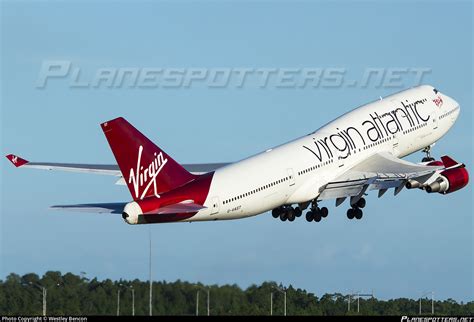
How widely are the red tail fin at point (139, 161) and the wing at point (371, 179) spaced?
1195 cm

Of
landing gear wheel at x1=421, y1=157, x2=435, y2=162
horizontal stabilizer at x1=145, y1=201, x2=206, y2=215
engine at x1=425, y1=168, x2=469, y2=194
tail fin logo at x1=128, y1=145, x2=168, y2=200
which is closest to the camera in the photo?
horizontal stabilizer at x1=145, y1=201, x2=206, y2=215

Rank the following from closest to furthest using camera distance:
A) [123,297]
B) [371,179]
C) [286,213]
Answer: [123,297]
[371,179]
[286,213]

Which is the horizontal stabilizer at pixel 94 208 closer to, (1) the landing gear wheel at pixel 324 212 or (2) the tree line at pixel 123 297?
(2) the tree line at pixel 123 297

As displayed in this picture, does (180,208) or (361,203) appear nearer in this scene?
(180,208)

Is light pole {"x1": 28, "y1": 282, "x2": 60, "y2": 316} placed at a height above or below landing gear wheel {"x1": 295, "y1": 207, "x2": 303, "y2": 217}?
below

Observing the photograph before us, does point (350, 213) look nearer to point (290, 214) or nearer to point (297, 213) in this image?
point (297, 213)

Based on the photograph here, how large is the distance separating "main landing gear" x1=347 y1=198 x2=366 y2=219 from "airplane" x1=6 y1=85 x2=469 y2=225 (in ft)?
0.18

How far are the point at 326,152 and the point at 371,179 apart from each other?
2.77 m

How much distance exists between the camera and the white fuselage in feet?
204

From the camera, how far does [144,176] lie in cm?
5875

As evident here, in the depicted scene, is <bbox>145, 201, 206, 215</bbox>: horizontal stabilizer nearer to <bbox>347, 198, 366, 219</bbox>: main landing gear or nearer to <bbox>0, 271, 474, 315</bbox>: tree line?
<bbox>0, 271, 474, 315</bbox>: tree line

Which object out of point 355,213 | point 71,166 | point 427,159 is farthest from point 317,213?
point 71,166

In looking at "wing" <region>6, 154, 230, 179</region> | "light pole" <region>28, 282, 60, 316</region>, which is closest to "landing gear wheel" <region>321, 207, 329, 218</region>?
"wing" <region>6, 154, 230, 179</region>

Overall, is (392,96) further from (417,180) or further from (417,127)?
(417,180)
